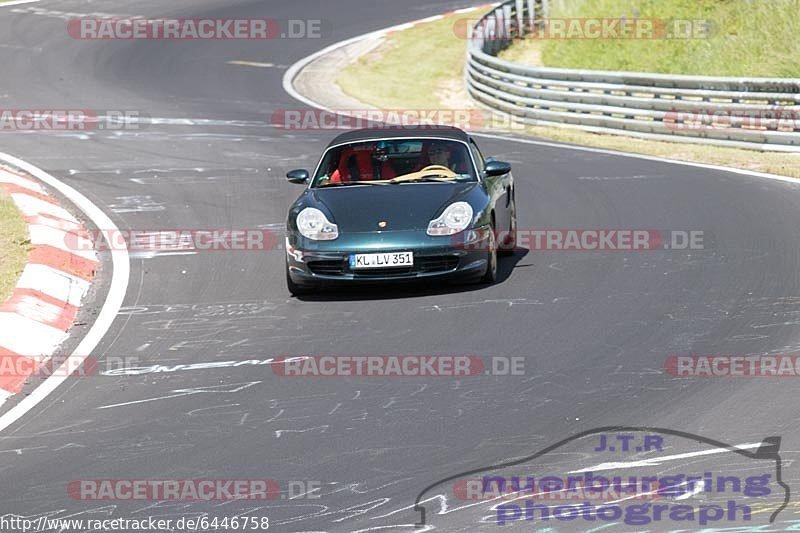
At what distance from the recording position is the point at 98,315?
1050 centimetres

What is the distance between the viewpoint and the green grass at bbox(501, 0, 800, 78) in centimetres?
2541

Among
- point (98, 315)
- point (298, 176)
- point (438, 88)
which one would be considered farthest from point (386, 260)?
point (438, 88)

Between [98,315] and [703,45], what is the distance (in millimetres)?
19118

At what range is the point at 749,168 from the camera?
56.3 ft

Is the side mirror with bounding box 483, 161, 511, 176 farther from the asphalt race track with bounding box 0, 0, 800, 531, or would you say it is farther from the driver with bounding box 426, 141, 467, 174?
the asphalt race track with bounding box 0, 0, 800, 531

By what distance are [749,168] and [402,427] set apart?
11.0 m

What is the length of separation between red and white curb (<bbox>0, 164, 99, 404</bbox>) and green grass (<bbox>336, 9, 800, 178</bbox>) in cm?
881

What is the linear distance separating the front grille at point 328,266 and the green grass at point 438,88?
7974mm

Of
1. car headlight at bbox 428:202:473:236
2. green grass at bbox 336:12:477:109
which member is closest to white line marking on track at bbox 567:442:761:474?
car headlight at bbox 428:202:473:236

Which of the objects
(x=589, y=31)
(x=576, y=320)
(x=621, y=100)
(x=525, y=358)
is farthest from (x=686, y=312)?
(x=589, y=31)

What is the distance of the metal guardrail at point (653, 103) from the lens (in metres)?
19.1

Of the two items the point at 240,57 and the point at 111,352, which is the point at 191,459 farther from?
the point at 240,57

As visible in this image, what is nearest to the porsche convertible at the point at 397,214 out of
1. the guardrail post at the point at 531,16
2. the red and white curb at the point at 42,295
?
the red and white curb at the point at 42,295

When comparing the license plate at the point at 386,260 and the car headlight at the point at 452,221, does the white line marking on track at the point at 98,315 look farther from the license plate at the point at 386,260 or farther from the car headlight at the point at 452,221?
the car headlight at the point at 452,221
